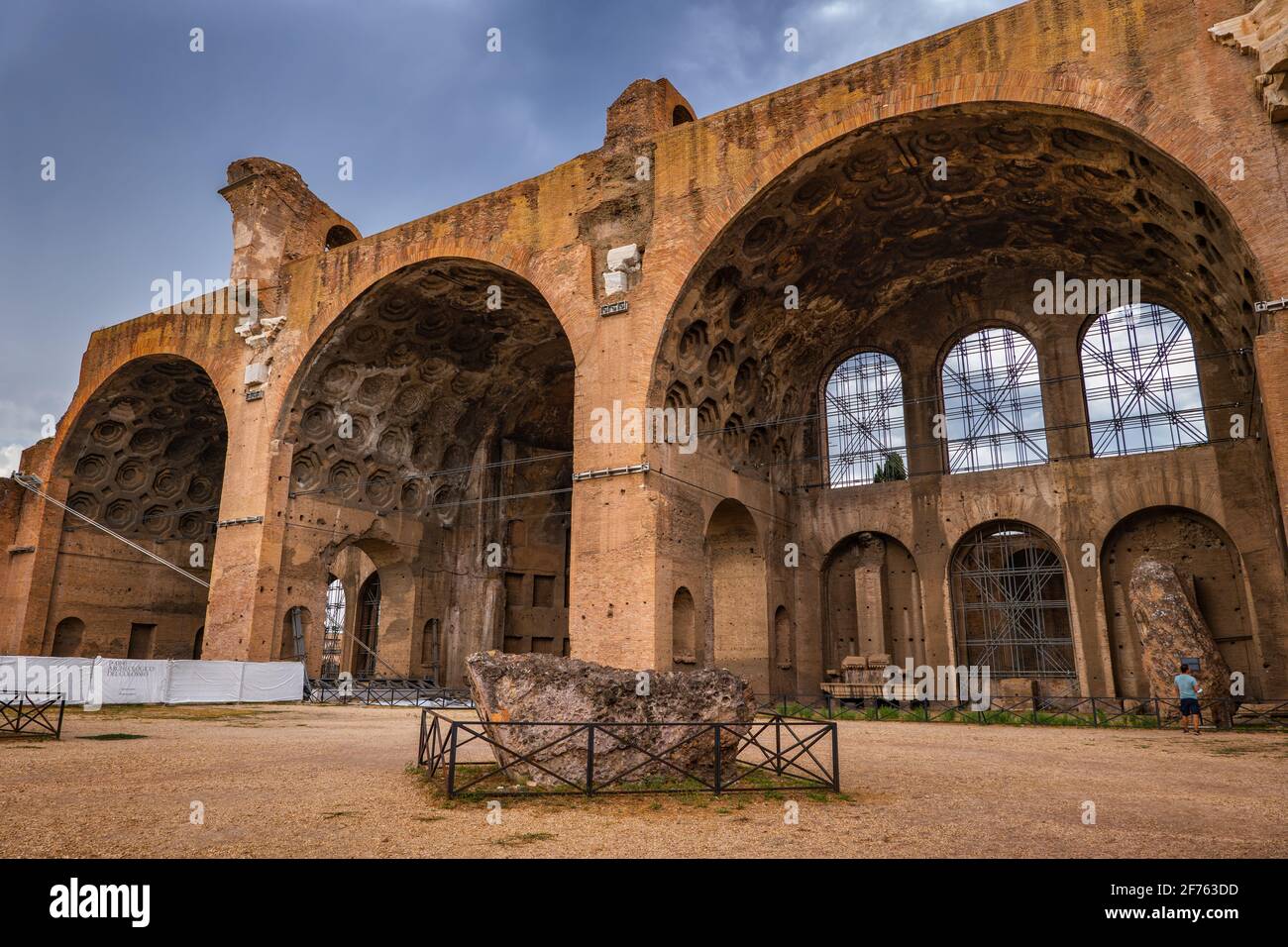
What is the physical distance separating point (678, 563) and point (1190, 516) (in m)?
10.0

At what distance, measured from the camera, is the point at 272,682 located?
17.9m

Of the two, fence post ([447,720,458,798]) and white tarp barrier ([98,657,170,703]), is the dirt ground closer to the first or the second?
fence post ([447,720,458,798])

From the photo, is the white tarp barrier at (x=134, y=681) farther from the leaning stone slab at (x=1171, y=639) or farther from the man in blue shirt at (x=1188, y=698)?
the leaning stone slab at (x=1171, y=639)

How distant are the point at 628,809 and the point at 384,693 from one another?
54.1 feet

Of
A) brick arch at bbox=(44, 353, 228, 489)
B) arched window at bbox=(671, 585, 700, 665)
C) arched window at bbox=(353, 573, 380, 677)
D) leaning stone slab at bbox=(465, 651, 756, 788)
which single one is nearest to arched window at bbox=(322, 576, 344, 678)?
arched window at bbox=(353, 573, 380, 677)

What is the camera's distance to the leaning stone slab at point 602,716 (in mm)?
6609

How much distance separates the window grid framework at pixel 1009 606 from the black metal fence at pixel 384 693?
10.9m

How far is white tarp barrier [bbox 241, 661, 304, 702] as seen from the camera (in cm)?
1742

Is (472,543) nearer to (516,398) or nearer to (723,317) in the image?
(516,398)

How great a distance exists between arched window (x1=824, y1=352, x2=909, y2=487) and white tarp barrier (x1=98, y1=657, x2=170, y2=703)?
47.4 ft

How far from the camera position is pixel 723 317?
1638 cm

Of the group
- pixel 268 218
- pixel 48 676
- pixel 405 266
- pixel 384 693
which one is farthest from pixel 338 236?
pixel 48 676

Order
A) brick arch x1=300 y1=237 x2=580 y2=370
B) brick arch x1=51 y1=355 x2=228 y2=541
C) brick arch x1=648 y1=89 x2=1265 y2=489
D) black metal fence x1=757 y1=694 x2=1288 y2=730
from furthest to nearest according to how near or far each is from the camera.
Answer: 1. brick arch x1=51 y1=355 x2=228 y2=541
2. brick arch x1=300 y1=237 x2=580 y2=370
3. black metal fence x1=757 y1=694 x2=1288 y2=730
4. brick arch x1=648 y1=89 x2=1265 y2=489

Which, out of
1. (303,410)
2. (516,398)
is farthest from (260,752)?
(516,398)
